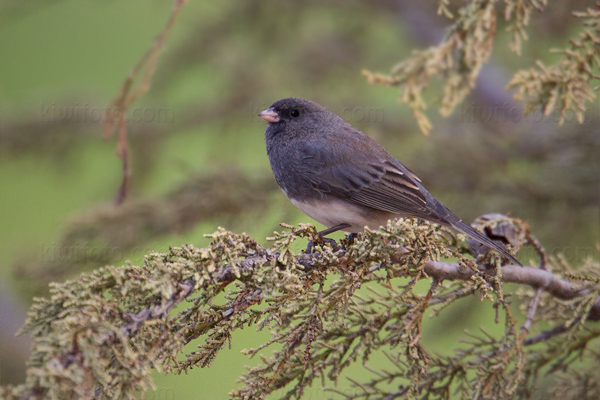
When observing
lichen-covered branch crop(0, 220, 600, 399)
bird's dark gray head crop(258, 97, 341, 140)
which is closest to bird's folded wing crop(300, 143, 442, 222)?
bird's dark gray head crop(258, 97, 341, 140)

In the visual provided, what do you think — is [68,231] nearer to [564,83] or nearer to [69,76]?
[564,83]

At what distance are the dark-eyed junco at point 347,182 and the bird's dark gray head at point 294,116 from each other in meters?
0.07

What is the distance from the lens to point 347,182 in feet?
7.52

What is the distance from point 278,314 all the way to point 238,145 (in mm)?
1982

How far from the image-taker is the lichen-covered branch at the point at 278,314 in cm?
112

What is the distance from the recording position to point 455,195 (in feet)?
9.53

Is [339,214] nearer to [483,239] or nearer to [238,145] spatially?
[483,239]

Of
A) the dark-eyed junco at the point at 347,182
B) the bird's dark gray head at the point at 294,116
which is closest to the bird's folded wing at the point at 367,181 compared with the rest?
the dark-eyed junco at the point at 347,182

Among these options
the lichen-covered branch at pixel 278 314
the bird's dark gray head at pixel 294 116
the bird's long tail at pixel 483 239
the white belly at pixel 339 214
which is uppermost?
the bird's dark gray head at pixel 294 116

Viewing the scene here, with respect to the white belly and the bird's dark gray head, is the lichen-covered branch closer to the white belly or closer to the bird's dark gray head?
the white belly

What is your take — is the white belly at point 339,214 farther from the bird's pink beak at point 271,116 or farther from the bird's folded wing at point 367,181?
the bird's pink beak at point 271,116

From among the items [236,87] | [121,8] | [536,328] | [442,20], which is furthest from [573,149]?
[121,8]

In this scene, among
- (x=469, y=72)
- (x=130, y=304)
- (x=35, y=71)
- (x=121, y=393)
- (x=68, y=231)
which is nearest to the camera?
(x=121, y=393)

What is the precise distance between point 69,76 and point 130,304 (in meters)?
5.34
